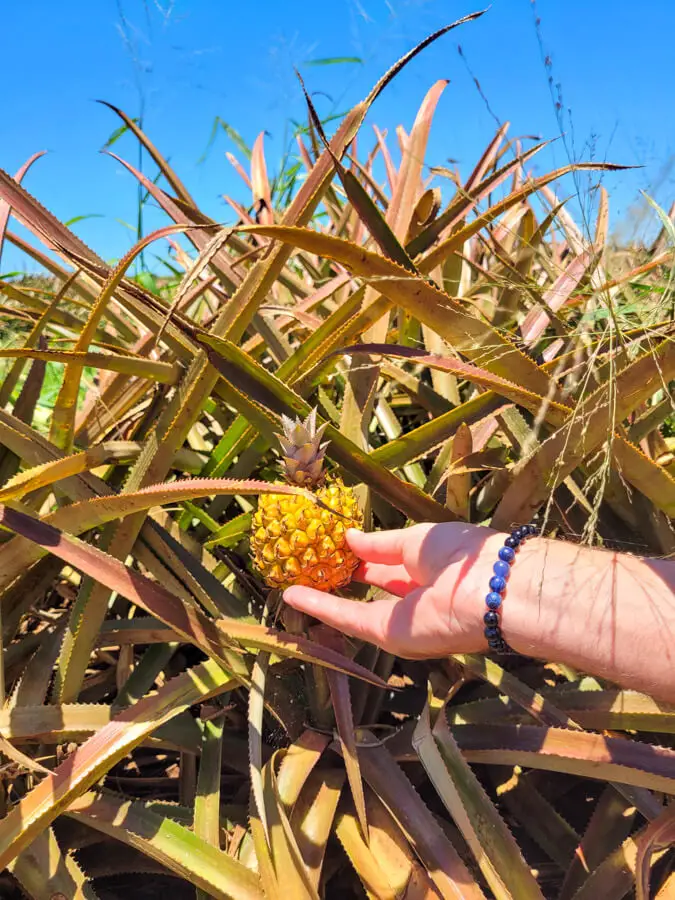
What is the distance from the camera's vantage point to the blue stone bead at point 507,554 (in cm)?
57

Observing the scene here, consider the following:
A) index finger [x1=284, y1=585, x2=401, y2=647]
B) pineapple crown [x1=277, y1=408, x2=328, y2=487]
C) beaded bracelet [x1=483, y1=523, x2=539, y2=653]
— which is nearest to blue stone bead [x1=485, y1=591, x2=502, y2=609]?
beaded bracelet [x1=483, y1=523, x2=539, y2=653]

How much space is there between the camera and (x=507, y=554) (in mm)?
568

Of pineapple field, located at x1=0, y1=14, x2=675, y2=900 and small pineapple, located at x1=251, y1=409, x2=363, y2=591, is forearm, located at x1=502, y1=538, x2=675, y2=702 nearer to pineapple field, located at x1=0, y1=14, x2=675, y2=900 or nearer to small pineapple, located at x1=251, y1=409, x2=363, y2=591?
pineapple field, located at x1=0, y1=14, x2=675, y2=900

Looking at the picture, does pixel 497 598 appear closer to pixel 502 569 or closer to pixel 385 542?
pixel 502 569

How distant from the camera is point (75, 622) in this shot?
0.71m

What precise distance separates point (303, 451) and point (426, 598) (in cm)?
19

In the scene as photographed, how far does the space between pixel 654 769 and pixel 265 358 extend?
2.84 feet

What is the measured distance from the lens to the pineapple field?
56 cm

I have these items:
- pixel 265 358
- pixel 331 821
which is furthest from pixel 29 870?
pixel 265 358

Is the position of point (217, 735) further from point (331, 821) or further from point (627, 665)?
point (627, 665)

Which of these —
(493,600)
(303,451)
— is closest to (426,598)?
(493,600)

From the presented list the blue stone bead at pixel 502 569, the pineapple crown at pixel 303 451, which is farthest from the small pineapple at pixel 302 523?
the blue stone bead at pixel 502 569

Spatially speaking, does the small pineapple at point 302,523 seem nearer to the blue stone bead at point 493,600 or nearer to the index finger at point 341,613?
the index finger at point 341,613

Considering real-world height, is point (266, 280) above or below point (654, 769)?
above
